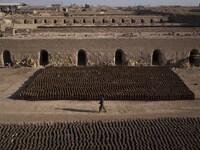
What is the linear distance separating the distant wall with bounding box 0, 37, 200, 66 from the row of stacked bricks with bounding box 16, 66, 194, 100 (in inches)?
86.5

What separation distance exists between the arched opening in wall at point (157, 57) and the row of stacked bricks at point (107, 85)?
2.64 m

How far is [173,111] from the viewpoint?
17.9 m

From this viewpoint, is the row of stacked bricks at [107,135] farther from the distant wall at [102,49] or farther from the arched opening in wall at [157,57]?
the arched opening in wall at [157,57]

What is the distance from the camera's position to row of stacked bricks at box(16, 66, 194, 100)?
19656mm

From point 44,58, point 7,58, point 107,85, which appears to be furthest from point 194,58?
point 7,58

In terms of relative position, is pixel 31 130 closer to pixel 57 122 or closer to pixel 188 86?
pixel 57 122

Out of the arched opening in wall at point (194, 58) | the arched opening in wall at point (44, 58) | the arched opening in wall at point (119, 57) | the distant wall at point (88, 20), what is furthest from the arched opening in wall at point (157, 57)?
the distant wall at point (88, 20)

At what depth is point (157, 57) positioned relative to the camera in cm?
2831

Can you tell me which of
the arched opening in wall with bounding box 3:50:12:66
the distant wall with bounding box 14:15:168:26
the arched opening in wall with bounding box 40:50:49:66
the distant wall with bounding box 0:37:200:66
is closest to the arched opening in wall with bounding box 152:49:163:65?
the distant wall with bounding box 0:37:200:66

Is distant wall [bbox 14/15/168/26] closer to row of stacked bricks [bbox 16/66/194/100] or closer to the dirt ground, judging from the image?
row of stacked bricks [bbox 16/66/194/100]

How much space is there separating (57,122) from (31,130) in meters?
1.55

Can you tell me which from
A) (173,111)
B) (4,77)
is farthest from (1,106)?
(173,111)

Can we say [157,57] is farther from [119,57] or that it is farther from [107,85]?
[107,85]

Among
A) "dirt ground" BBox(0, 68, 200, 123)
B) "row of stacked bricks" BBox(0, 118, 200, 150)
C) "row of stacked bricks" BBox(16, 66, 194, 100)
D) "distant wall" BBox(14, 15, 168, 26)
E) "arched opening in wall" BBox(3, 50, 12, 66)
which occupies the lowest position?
"dirt ground" BBox(0, 68, 200, 123)
